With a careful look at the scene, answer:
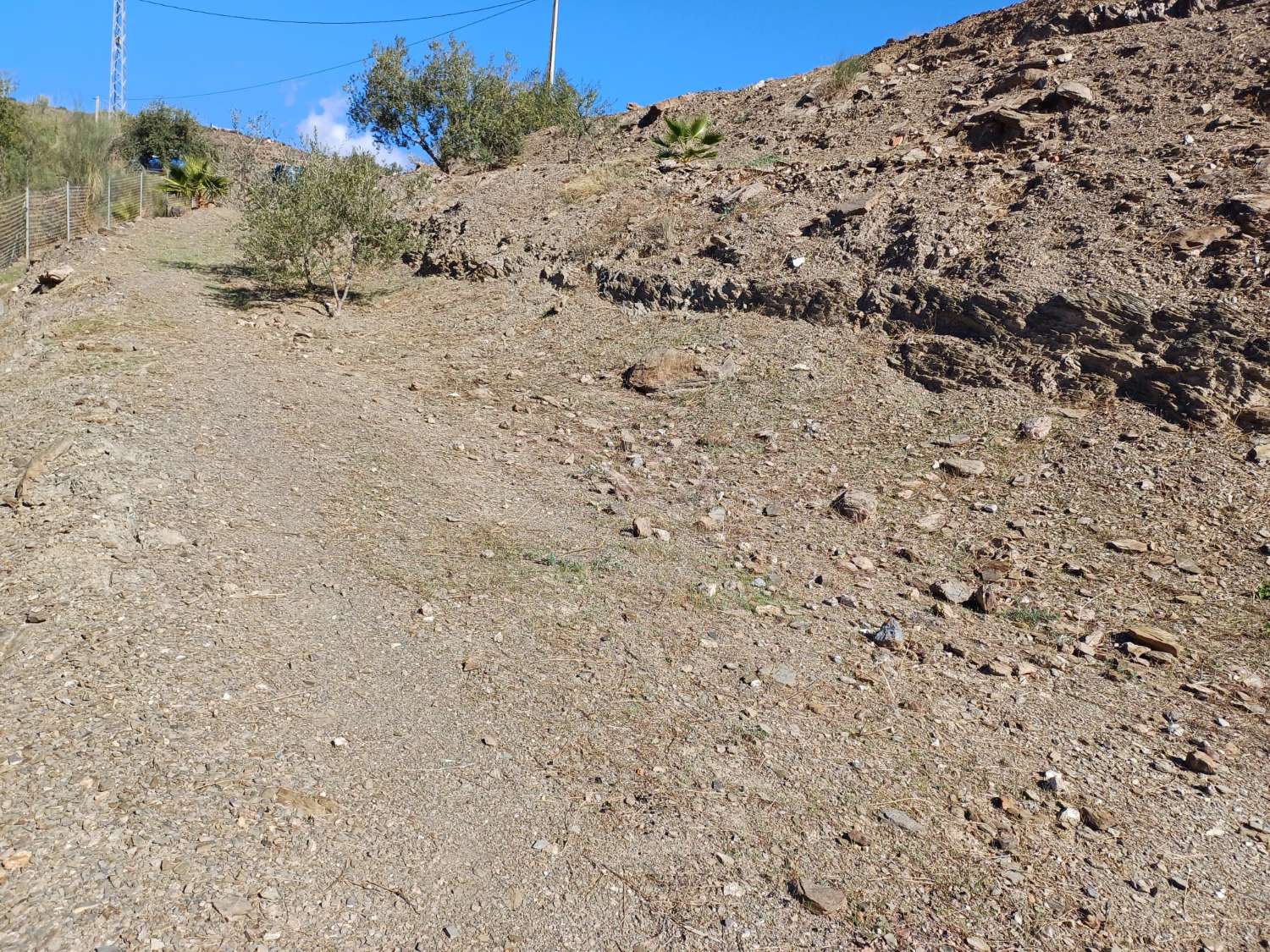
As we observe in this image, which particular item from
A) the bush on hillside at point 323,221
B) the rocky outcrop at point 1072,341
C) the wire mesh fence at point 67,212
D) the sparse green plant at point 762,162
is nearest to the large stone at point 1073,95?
the sparse green plant at point 762,162

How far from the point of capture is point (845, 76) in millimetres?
14227

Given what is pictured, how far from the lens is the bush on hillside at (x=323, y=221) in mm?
11141

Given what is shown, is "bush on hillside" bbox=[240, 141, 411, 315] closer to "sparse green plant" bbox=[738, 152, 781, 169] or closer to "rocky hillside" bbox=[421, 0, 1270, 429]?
"rocky hillside" bbox=[421, 0, 1270, 429]

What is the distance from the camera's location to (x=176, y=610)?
4.60m

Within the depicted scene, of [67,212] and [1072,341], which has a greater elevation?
[67,212]

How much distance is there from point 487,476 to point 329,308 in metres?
5.37

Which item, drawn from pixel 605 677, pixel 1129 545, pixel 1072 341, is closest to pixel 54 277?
pixel 605 677

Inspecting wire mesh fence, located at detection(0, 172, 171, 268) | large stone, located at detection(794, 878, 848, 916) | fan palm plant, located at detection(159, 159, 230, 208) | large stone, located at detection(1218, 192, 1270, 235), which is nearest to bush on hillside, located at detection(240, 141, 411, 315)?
wire mesh fence, located at detection(0, 172, 171, 268)

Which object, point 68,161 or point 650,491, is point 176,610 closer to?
point 650,491

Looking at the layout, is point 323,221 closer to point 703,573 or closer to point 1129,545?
point 703,573

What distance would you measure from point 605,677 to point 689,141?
1080 centimetres

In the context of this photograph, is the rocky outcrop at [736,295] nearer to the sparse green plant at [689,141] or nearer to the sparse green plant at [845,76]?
the sparse green plant at [689,141]

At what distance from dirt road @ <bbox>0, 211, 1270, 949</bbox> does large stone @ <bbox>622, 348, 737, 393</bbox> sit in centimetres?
20

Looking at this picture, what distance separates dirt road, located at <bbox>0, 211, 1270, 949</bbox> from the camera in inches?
119
